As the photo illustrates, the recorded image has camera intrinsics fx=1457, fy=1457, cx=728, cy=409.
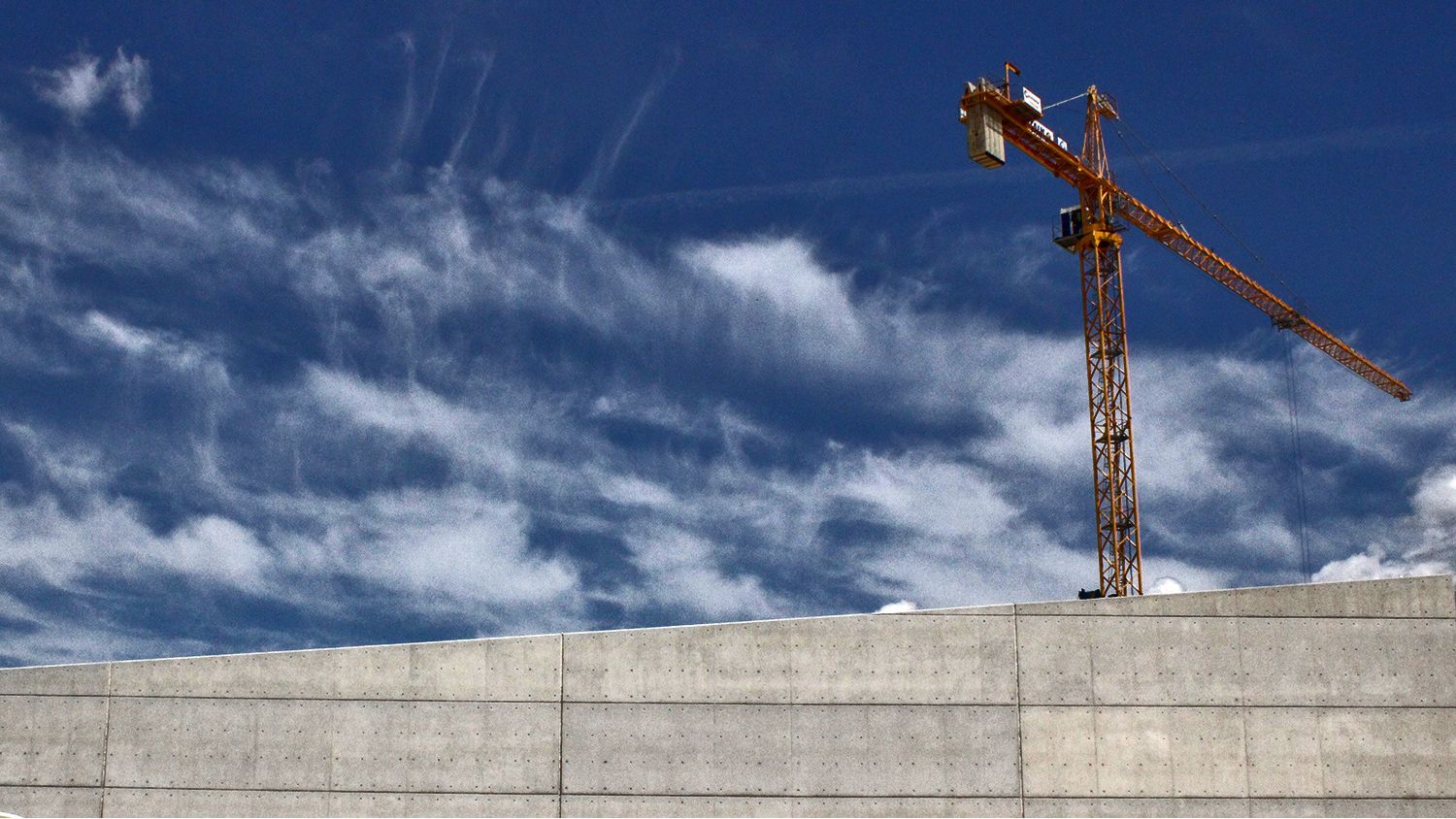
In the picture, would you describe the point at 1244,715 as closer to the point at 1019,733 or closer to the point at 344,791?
the point at 1019,733

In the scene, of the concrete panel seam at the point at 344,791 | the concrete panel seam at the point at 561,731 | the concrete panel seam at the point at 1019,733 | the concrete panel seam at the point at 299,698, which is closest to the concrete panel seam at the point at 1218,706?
the concrete panel seam at the point at 1019,733

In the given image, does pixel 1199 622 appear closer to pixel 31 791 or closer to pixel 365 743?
pixel 365 743

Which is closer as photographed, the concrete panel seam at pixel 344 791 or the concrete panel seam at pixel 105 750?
the concrete panel seam at pixel 344 791

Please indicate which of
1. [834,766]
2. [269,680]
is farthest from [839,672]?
[269,680]

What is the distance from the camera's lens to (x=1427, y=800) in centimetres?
2198

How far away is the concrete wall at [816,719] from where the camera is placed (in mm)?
22062

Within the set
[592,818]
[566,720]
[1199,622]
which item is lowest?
[592,818]

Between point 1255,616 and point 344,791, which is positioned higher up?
point 1255,616

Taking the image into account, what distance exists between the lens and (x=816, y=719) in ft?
73.5

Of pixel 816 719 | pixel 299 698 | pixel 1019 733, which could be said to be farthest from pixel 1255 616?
pixel 299 698

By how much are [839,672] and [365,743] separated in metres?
7.36

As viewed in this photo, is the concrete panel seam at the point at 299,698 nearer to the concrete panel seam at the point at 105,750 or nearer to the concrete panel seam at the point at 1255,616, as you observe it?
the concrete panel seam at the point at 105,750

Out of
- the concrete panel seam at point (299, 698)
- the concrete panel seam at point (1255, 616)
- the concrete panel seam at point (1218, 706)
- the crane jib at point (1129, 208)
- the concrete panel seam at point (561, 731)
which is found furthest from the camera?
the crane jib at point (1129, 208)

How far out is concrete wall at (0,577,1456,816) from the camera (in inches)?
869
